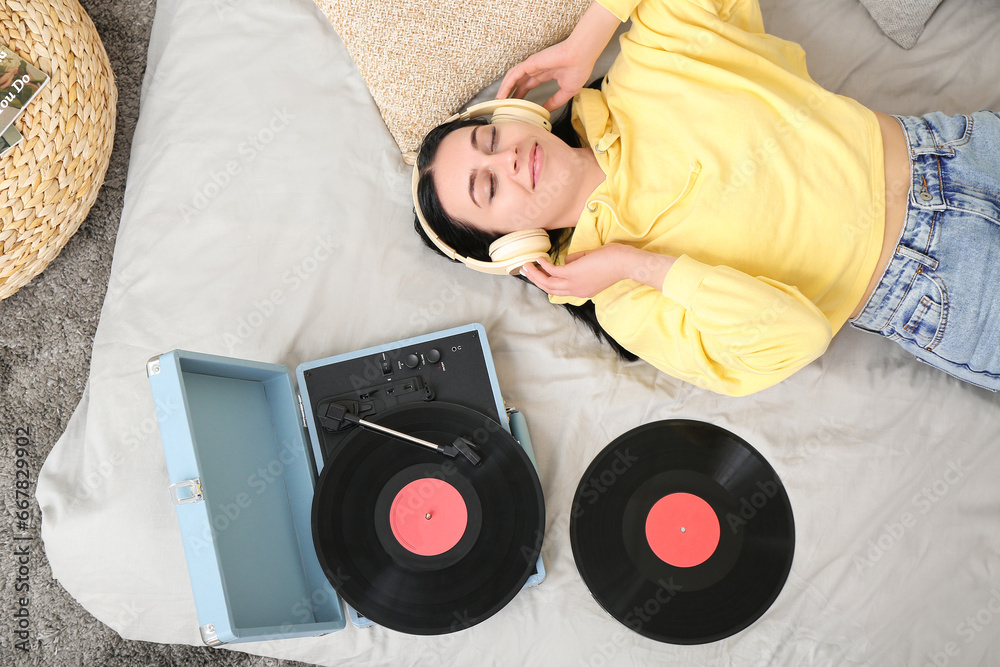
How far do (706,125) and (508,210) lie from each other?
389 millimetres

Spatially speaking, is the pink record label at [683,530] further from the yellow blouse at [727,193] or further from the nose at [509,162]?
the nose at [509,162]

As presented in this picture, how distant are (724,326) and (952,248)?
45cm

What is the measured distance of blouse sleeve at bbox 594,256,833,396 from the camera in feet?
3.45

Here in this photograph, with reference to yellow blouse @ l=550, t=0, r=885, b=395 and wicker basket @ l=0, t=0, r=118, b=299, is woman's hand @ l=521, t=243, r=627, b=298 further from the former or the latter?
wicker basket @ l=0, t=0, r=118, b=299

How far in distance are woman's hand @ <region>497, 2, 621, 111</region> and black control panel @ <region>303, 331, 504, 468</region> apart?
500 mm

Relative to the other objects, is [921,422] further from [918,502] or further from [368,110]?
[368,110]

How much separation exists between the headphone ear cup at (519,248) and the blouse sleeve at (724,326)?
194 mm

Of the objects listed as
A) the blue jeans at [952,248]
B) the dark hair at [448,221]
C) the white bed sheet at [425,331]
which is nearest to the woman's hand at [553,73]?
the dark hair at [448,221]

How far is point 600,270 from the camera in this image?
3.77 feet

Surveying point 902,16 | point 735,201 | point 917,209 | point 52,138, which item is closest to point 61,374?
point 52,138

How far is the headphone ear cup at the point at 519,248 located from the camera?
1145 millimetres

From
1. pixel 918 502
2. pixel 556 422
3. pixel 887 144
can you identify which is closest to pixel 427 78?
pixel 556 422

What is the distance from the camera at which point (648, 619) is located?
3.77 ft

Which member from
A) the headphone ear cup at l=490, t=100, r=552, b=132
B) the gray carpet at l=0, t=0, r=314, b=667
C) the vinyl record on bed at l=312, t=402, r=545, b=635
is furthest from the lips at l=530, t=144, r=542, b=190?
the gray carpet at l=0, t=0, r=314, b=667
